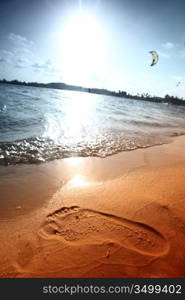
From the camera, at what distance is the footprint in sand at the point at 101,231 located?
271 cm

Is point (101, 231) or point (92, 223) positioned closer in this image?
point (101, 231)

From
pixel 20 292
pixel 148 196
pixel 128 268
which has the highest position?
pixel 148 196

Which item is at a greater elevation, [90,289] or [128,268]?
[128,268]

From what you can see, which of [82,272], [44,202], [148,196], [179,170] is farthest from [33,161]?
[179,170]

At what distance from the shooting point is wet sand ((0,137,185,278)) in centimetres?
235

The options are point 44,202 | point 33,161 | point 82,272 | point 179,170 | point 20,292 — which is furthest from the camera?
point 33,161

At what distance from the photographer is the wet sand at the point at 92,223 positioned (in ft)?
7.70

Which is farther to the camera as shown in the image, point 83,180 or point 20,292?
point 83,180

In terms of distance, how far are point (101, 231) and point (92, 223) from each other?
0.81ft

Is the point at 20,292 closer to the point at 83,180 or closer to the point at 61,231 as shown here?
the point at 61,231

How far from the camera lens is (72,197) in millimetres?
3979

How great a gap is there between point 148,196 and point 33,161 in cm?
416

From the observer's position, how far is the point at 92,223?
314 centimetres

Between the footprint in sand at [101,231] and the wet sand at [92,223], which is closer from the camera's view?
the wet sand at [92,223]
